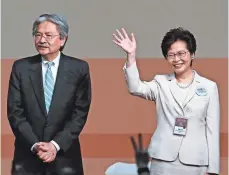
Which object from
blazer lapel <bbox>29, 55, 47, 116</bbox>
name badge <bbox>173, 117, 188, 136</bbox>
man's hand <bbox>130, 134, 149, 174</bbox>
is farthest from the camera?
blazer lapel <bbox>29, 55, 47, 116</bbox>

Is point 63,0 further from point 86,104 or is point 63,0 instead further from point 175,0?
point 86,104

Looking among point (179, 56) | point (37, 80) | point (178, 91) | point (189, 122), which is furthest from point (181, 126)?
point (37, 80)

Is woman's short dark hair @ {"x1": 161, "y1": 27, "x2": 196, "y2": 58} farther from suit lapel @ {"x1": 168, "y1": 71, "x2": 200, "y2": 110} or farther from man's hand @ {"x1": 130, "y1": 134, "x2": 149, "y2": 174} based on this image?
man's hand @ {"x1": 130, "y1": 134, "x2": 149, "y2": 174}

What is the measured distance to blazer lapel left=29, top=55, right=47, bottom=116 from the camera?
3.71 metres

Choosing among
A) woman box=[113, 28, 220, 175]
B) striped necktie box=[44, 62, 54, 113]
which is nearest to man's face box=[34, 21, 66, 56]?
striped necktie box=[44, 62, 54, 113]

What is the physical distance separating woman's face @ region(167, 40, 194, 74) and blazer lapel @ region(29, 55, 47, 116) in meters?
0.64

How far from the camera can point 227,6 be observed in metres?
5.45

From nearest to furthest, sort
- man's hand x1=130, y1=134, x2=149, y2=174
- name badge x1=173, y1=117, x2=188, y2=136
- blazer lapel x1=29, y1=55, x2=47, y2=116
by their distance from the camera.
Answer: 1. man's hand x1=130, y1=134, x2=149, y2=174
2. name badge x1=173, y1=117, x2=188, y2=136
3. blazer lapel x1=29, y1=55, x2=47, y2=116

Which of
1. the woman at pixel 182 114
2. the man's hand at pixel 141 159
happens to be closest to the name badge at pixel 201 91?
the woman at pixel 182 114

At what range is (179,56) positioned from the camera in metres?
3.63

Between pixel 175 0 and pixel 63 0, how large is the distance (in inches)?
31.5

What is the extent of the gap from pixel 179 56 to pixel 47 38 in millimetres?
654

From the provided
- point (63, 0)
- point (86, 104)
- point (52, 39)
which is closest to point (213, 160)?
point (86, 104)

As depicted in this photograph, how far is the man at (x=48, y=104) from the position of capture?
372cm
